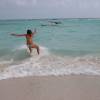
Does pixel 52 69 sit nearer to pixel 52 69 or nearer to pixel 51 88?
pixel 52 69

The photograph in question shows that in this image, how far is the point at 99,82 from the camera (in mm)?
7461

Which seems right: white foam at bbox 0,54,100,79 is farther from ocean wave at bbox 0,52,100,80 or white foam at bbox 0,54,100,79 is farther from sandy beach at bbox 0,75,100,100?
sandy beach at bbox 0,75,100,100

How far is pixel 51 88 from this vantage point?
22.8ft

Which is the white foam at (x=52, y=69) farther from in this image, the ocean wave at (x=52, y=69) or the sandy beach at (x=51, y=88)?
the sandy beach at (x=51, y=88)

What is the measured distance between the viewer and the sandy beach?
6287 mm

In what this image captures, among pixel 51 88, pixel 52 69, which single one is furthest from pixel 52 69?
pixel 51 88

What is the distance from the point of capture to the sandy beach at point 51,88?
248 inches

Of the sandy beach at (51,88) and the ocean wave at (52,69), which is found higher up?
the sandy beach at (51,88)

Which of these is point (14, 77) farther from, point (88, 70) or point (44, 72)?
point (88, 70)

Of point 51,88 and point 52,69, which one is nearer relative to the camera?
point 51,88

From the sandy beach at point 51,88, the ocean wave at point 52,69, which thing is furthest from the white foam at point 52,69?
the sandy beach at point 51,88

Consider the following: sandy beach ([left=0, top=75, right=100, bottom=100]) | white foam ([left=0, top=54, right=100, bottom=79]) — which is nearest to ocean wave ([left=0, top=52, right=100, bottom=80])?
white foam ([left=0, top=54, right=100, bottom=79])

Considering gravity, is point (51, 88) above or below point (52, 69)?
above

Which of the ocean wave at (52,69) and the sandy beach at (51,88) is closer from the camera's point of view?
the sandy beach at (51,88)
